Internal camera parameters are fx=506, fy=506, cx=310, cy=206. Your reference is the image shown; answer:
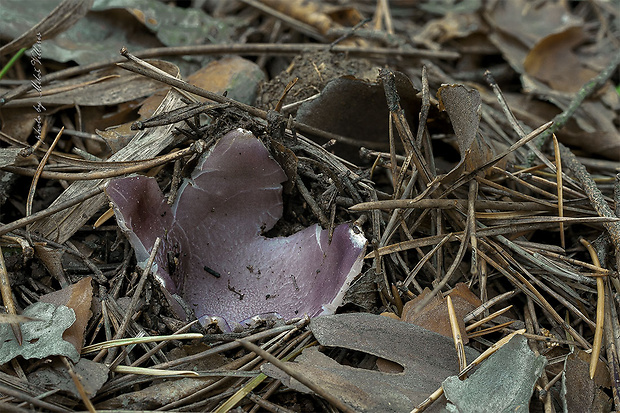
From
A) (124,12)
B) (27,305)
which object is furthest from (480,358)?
(124,12)

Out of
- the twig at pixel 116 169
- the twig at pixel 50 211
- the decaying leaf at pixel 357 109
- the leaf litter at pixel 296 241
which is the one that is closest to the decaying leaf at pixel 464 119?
the leaf litter at pixel 296 241

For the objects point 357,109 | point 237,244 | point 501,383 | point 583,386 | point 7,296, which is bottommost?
point 583,386

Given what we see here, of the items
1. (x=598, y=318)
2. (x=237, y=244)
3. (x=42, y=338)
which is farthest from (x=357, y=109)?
(x=42, y=338)

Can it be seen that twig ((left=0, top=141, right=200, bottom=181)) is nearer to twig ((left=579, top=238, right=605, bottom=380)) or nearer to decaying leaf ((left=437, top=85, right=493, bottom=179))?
decaying leaf ((left=437, top=85, right=493, bottom=179))

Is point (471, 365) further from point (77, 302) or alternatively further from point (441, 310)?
point (77, 302)

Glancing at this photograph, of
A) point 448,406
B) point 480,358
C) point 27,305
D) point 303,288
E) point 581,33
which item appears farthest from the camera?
point 581,33

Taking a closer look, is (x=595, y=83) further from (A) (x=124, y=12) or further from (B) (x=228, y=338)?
(A) (x=124, y=12)
